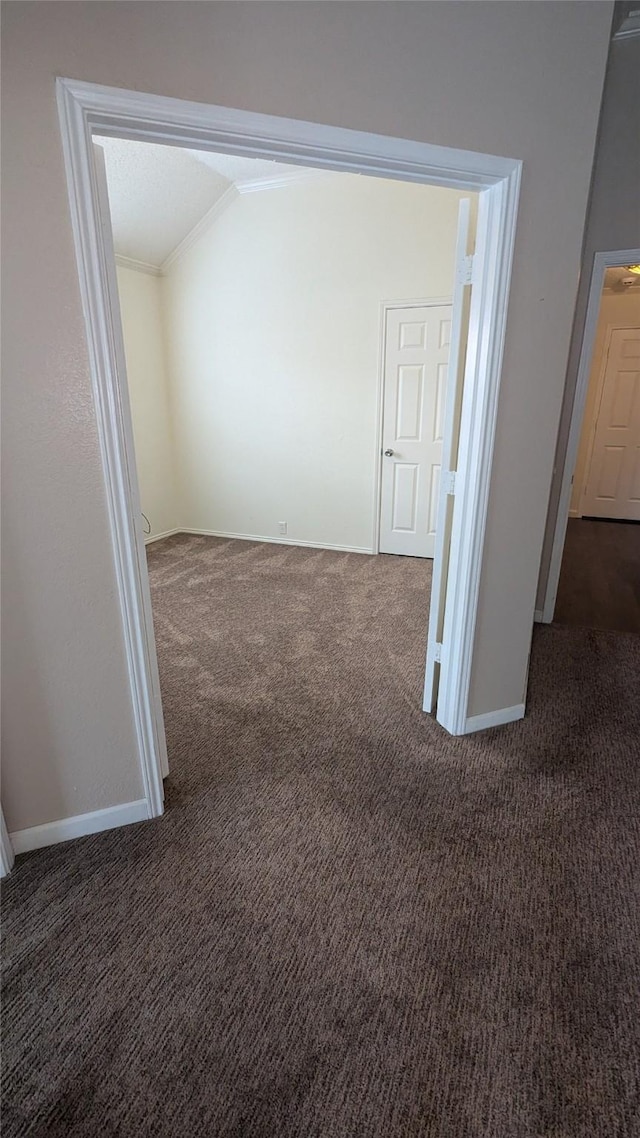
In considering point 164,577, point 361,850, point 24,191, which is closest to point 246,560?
point 164,577

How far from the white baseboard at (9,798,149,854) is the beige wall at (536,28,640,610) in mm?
3249

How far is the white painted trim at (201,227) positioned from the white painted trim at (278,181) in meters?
0.11

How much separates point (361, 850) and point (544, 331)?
1.94 meters

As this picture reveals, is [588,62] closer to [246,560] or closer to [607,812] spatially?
[607,812]

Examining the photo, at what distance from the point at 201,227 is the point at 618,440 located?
16.6 feet

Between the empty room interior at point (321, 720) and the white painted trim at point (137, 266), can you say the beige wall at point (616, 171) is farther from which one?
the white painted trim at point (137, 266)

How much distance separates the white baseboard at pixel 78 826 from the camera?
5.82 feet

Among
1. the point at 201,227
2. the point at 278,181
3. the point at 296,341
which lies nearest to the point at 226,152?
the point at 296,341

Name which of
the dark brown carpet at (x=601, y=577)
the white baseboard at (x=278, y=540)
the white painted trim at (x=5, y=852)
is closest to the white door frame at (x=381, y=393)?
the white baseboard at (x=278, y=540)

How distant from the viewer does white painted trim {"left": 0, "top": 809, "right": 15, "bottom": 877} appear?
5.47ft

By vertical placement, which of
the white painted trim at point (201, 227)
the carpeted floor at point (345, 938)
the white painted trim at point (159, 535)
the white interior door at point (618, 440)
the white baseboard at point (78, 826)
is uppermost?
the white painted trim at point (201, 227)

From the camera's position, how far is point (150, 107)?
1.37 meters

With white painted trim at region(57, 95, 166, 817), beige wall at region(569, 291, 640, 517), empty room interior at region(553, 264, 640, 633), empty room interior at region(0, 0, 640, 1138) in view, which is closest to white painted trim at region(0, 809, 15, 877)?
empty room interior at region(0, 0, 640, 1138)

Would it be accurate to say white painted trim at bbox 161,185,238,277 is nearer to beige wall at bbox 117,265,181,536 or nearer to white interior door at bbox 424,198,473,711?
beige wall at bbox 117,265,181,536
